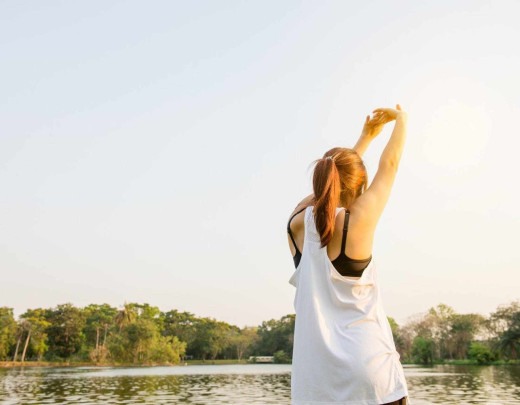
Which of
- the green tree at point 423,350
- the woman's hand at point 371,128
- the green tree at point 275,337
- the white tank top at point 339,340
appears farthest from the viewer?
the green tree at point 275,337

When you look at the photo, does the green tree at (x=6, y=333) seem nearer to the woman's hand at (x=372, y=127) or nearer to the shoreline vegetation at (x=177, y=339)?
the shoreline vegetation at (x=177, y=339)

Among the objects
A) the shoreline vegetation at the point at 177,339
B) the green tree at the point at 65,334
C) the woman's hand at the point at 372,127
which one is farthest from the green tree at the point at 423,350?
the woman's hand at the point at 372,127

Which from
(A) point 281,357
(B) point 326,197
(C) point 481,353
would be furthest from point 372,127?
(A) point 281,357

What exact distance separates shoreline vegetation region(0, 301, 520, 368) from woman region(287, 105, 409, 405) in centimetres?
5273

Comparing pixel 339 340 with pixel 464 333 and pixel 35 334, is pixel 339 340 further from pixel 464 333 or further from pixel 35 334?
pixel 35 334

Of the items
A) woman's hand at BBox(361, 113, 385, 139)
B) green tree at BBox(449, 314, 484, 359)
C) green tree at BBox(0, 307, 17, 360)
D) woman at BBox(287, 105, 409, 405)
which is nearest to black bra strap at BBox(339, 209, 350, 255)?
woman at BBox(287, 105, 409, 405)

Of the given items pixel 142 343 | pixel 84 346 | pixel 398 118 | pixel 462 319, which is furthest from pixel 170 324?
pixel 398 118

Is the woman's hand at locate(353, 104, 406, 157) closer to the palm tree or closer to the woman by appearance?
the woman

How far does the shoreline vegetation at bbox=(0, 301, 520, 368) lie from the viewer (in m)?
53.3

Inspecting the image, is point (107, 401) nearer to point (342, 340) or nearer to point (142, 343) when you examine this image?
point (342, 340)

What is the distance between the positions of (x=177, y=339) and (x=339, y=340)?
204ft

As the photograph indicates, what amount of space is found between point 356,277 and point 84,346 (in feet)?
222

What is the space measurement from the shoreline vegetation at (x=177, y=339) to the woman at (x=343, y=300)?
5273 cm

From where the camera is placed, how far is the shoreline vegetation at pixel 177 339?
53338mm
